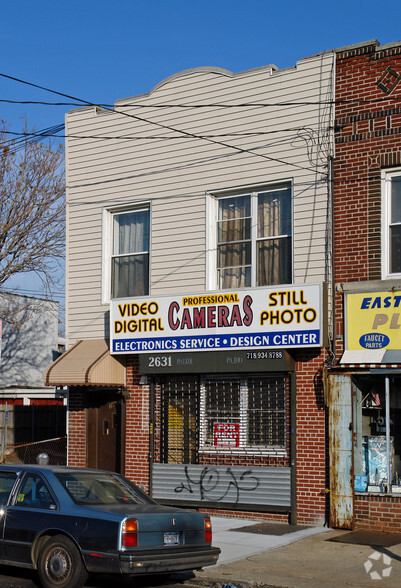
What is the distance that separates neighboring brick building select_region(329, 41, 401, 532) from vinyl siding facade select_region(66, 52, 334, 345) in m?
0.41

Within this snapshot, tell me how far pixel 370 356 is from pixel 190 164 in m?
5.27

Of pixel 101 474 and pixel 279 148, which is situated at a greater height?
pixel 279 148

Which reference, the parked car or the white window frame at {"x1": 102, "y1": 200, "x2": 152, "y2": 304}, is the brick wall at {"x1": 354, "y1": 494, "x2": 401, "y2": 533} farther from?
the white window frame at {"x1": 102, "y1": 200, "x2": 152, "y2": 304}

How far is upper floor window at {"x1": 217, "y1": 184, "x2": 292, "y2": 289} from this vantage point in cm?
1438

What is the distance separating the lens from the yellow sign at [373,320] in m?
12.6

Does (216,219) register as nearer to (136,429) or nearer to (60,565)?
(136,429)

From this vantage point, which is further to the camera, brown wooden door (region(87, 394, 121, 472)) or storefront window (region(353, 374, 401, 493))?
brown wooden door (region(87, 394, 121, 472))

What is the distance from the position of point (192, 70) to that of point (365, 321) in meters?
6.19

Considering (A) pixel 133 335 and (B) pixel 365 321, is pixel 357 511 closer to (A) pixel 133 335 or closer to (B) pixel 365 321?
(B) pixel 365 321

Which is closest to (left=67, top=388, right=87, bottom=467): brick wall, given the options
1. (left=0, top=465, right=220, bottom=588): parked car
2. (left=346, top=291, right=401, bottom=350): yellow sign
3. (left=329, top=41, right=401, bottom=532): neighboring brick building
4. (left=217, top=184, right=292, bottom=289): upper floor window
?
(left=217, top=184, right=292, bottom=289): upper floor window

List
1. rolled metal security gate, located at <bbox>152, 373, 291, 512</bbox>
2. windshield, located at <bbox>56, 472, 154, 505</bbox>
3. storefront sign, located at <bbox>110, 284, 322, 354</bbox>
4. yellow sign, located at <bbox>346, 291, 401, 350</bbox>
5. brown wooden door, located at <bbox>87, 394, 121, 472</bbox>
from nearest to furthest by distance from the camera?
windshield, located at <bbox>56, 472, 154, 505</bbox>, yellow sign, located at <bbox>346, 291, 401, 350</bbox>, storefront sign, located at <bbox>110, 284, 322, 354</bbox>, rolled metal security gate, located at <bbox>152, 373, 291, 512</bbox>, brown wooden door, located at <bbox>87, 394, 121, 472</bbox>

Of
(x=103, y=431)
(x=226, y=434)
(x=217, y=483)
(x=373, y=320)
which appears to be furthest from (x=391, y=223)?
(x=103, y=431)

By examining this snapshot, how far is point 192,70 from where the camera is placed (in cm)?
1559

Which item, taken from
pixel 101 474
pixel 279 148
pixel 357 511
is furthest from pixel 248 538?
pixel 279 148
